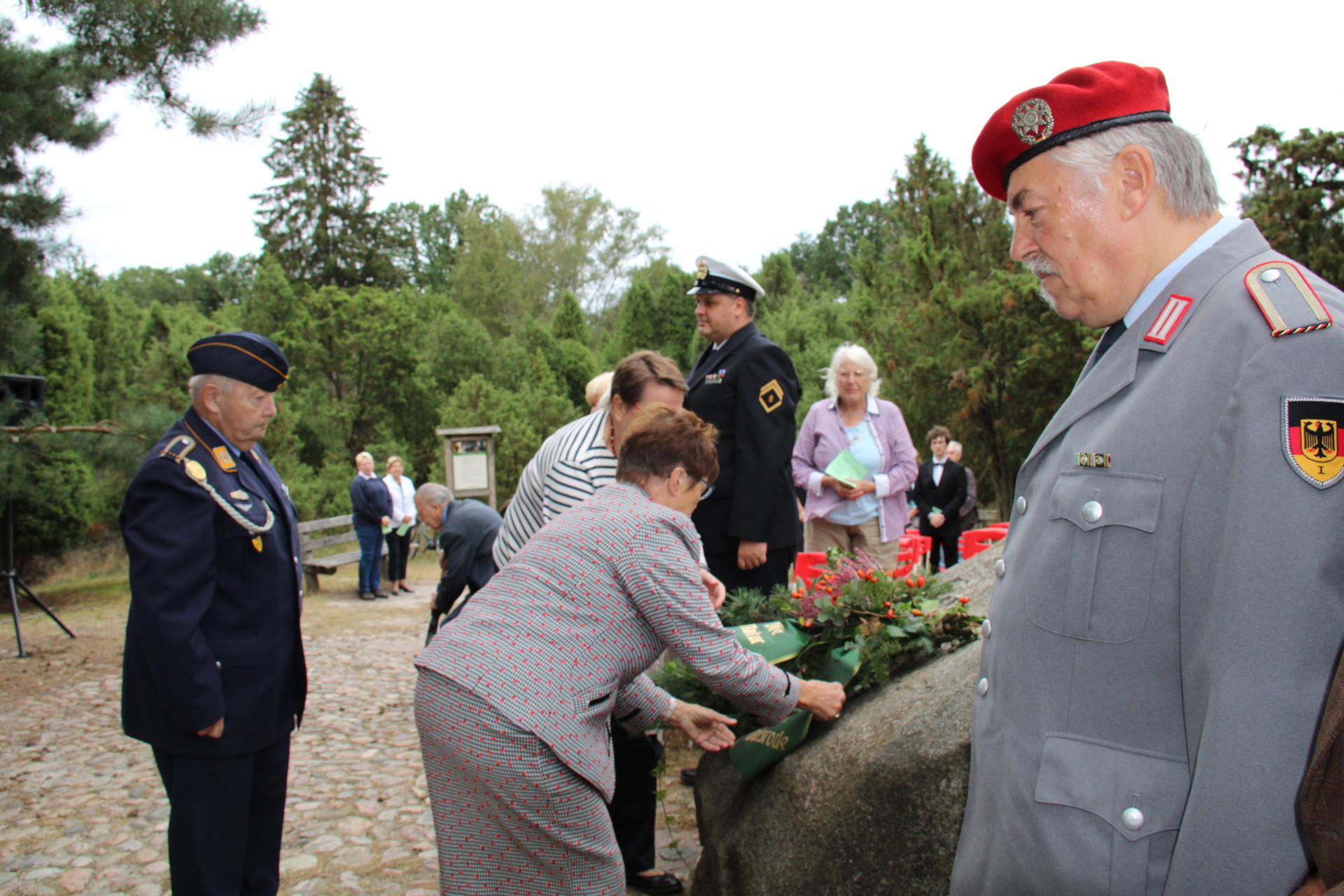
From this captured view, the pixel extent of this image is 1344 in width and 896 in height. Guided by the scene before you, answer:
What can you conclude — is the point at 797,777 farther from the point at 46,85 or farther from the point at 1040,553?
the point at 46,85

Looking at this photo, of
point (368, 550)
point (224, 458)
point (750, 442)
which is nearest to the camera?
point (224, 458)

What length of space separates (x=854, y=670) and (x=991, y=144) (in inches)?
70.6

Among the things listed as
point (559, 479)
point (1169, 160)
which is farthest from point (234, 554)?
point (1169, 160)

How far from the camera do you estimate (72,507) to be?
12125 mm

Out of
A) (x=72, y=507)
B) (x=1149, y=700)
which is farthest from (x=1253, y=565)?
(x=72, y=507)

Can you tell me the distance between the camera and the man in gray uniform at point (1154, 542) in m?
1.08

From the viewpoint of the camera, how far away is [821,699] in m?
2.63

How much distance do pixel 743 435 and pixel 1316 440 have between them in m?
2.85

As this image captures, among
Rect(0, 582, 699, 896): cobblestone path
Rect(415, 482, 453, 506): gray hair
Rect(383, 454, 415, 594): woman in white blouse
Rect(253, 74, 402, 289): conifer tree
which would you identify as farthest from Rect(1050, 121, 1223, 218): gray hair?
Rect(253, 74, 402, 289): conifer tree

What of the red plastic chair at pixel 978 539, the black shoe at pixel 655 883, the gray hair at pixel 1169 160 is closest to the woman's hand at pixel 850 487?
the red plastic chair at pixel 978 539

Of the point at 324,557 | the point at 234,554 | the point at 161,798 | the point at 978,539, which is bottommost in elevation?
the point at 161,798

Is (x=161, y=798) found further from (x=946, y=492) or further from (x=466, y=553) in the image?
(x=946, y=492)

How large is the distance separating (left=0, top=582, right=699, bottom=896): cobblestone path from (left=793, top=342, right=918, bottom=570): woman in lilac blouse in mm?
1592

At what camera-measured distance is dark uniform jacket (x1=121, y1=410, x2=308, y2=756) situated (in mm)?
2520
